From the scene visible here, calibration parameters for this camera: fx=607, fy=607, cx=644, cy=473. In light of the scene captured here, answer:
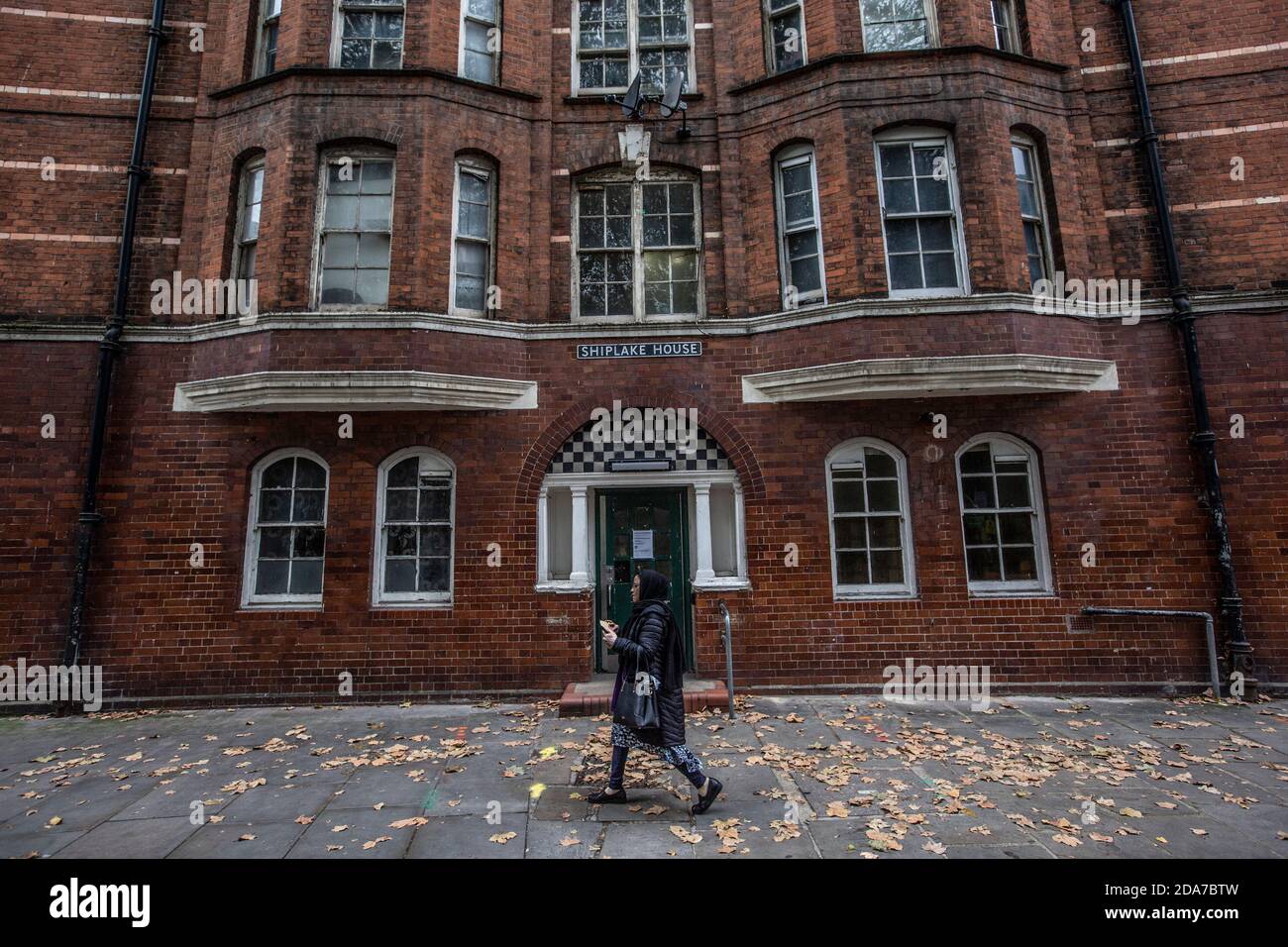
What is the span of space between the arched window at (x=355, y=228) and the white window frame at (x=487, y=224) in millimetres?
775

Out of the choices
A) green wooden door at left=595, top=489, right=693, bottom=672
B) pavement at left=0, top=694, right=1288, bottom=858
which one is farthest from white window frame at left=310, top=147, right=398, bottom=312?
pavement at left=0, top=694, right=1288, bottom=858

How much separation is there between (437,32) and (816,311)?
245 inches

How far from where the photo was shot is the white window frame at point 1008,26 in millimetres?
8359

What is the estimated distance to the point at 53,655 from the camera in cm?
718

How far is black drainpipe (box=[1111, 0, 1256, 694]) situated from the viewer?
274 inches

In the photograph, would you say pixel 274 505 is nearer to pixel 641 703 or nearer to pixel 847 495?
pixel 641 703

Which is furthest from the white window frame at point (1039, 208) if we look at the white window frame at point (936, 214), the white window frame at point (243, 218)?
the white window frame at point (243, 218)

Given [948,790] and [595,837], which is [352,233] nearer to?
[595,837]

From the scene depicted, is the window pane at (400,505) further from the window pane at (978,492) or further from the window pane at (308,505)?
the window pane at (978,492)

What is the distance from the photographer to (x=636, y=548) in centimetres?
782

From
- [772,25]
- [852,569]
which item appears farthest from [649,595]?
[772,25]

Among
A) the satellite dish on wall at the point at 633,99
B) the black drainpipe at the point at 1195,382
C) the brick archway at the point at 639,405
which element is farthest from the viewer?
the satellite dish on wall at the point at 633,99

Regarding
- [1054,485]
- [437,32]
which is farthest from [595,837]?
[437,32]

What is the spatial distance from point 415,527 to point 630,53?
727 cm
